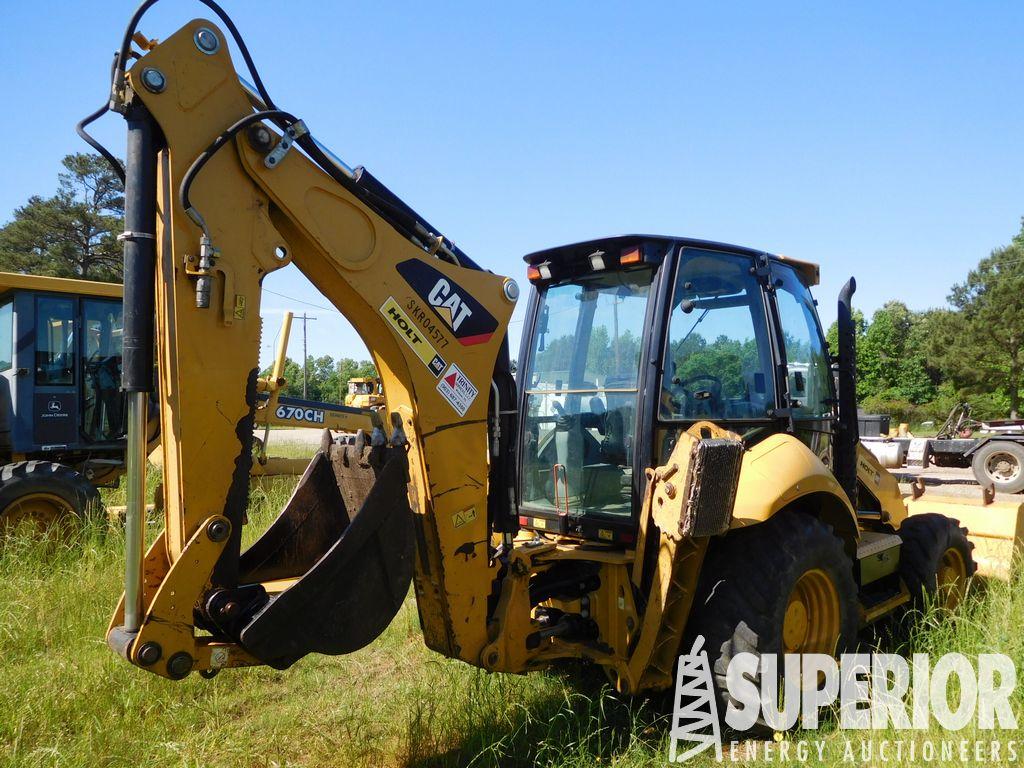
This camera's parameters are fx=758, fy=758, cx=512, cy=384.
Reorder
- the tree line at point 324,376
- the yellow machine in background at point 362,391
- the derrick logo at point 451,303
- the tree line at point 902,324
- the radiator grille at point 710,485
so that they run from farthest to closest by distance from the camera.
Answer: the tree line at point 324,376, the tree line at point 902,324, the yellow machine in background at point 362,391, the radiator grille at point 710,485, the derrick logo at point 451,303

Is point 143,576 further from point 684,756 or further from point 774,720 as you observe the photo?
point 774,720

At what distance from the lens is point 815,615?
406cm

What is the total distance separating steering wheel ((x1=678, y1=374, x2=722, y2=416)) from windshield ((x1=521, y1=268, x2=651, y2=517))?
0.28 metres

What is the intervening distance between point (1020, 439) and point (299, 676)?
14.5 m

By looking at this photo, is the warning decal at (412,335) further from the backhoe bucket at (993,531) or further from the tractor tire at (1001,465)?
the tractor tire at (1001,465)

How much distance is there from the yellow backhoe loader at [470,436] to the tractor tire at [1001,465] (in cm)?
1086

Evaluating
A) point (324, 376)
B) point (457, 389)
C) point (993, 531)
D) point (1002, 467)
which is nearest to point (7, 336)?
point (457, 389)

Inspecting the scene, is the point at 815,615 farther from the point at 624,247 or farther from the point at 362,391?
the point at 362,391

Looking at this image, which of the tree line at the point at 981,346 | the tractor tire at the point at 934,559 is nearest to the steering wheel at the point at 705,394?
the tractor tire at the point at 934,559

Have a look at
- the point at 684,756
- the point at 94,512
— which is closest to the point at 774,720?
the point at 684,756

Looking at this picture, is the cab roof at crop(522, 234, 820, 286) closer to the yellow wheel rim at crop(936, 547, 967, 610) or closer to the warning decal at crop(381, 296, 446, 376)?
the warning decal at crop(381, 296, 446, 376)

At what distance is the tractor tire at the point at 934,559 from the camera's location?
203 inches

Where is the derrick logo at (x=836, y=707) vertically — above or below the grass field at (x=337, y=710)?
above

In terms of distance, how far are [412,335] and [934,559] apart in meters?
4.11
